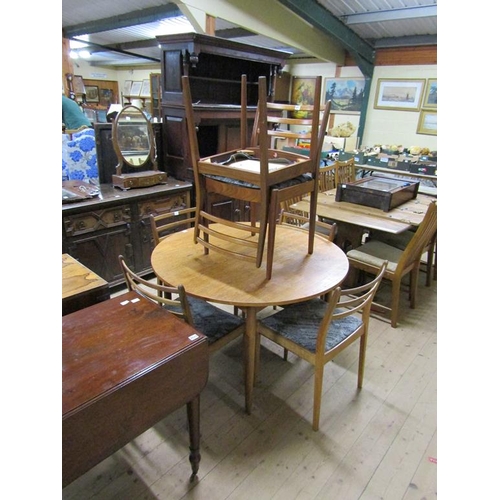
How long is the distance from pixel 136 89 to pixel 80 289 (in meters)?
10.4

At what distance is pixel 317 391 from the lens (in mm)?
1658

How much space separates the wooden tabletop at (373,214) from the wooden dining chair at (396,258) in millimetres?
147

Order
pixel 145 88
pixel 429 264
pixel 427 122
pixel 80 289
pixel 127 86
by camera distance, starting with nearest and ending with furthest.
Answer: pixel 80 289 → pixel 429 264 → pixel 427 122 → pixel 145 88 → pixel 127 86

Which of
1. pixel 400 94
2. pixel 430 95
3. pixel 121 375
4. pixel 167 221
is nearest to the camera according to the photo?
pixel 121 375

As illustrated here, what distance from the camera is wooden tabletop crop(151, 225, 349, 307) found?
5.08ft

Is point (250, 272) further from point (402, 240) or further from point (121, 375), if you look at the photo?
point (402, 240)

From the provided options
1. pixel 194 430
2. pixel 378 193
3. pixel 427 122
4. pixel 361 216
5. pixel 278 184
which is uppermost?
pixel 427 122

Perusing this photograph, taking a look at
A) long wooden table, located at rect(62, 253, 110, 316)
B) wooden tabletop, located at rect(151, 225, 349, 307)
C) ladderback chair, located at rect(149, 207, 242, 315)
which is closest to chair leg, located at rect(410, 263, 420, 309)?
wooden tabletop, located at rect(151, 225, 349, 307)

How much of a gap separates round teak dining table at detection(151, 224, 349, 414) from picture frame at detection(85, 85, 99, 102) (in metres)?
10.4

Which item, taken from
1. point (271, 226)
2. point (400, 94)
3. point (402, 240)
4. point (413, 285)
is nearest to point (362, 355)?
point (271, 226)

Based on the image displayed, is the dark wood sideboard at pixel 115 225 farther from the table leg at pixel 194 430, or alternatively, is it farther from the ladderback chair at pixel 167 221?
the table leg at pixel 194 430

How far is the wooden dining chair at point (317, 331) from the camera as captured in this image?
5.31 feet
